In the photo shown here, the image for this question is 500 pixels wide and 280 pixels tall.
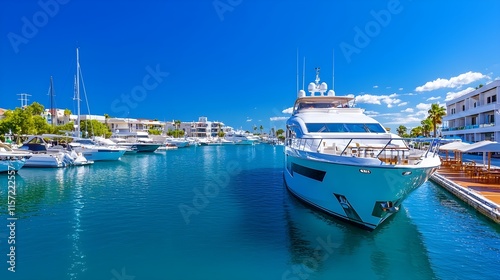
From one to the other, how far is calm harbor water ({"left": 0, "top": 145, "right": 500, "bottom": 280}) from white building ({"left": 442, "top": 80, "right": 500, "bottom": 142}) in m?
24.3

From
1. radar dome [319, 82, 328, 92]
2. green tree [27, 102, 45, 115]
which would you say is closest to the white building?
radar dome [319, 82, 328, 92]

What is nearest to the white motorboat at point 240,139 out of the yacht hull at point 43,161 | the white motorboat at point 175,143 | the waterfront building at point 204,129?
the waterfront building at point 204,129

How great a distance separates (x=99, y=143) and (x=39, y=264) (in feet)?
126

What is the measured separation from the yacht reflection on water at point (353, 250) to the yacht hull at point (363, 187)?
694mm

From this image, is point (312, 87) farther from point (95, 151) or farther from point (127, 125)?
point (127, 125)

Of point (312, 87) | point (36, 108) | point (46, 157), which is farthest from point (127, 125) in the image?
point (312, 87)

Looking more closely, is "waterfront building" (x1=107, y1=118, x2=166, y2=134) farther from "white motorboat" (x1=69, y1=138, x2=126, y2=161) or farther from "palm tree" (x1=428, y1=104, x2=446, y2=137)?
"palm tree" (x1=428, y1=104, x2=446, y2=137)

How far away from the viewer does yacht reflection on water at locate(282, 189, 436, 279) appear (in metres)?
8.08

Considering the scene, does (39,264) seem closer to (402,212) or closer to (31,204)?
(31,204)

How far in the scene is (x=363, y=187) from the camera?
1008 centimetres

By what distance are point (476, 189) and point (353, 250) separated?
1185cm

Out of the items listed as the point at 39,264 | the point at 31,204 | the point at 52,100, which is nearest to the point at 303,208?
the point at 39,264

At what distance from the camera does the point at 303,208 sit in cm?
1426

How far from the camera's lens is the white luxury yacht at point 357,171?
9.69 meters
